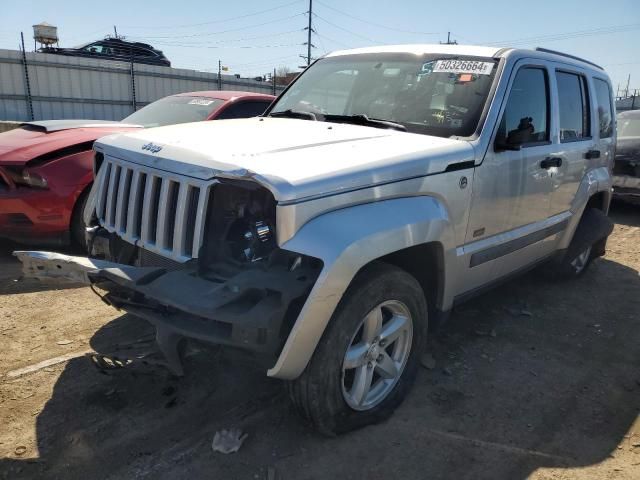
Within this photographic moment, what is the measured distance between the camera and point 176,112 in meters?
6.54

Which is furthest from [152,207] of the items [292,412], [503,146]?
[503,146]

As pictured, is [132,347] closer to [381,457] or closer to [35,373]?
[35,373]

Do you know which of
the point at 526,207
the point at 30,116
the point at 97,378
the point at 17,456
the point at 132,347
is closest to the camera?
the point at 17,456

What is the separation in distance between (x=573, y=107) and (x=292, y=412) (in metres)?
3.43

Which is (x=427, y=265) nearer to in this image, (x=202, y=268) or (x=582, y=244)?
(x=202, y=268)

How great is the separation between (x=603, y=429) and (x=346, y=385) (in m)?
1.51

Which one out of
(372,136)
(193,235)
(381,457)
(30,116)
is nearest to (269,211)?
(193,235)

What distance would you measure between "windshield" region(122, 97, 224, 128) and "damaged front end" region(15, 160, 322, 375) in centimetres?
353

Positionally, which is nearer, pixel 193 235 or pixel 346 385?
pixel 193 235

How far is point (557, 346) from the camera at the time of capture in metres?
4.02

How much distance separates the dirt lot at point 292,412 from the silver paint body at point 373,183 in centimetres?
55

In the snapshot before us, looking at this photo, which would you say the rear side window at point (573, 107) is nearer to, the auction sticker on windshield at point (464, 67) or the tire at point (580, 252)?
the tire at point (580, 252)

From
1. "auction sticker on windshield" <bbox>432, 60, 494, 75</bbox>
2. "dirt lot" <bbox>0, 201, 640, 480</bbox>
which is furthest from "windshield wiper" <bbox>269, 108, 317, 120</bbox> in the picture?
"dirt lot" <bbox>0, 201, 640, 480</bbox>

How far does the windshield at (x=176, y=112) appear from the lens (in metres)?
6.31
